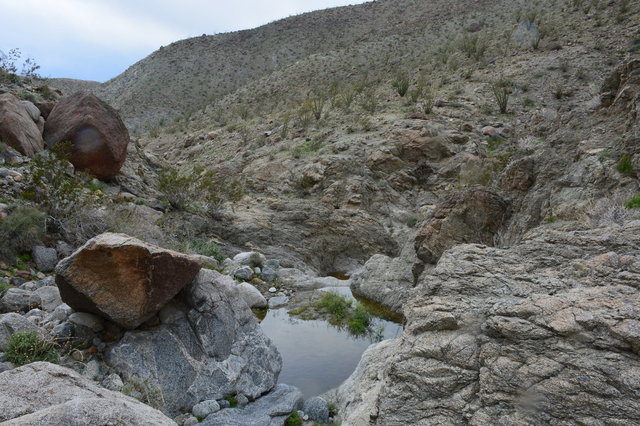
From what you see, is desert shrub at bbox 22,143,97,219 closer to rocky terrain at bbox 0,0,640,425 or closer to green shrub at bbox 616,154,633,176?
rocky terrain at bbox 0,0,640,425

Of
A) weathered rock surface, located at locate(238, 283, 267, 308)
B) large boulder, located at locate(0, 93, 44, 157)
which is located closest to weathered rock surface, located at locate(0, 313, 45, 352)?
weathered rock surface, located at locate(238, 283, 267, 308)

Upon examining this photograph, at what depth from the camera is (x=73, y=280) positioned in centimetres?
516

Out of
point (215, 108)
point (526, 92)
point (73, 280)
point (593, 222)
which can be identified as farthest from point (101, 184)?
point (215, 108)

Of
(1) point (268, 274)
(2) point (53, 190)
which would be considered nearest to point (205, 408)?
(1) point (268, 274)

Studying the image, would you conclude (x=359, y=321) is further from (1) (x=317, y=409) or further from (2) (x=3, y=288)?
(2) (x=3, y=288)

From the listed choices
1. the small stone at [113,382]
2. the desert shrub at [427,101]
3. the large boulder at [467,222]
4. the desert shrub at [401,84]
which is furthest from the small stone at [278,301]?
the desert shrub at [401,84]

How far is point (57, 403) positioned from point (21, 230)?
16.1 ft

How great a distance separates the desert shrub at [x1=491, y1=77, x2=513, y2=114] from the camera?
1581cm

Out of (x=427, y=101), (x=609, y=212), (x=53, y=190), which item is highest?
(x=427, y=101)

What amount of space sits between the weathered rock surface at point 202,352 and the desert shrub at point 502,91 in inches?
527

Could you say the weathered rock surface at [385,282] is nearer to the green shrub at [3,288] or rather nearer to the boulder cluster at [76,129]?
the green shrub at [3,288]

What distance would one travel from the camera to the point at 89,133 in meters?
10.3

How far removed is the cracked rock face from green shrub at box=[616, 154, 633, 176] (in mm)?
2267

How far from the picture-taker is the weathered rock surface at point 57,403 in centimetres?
247
